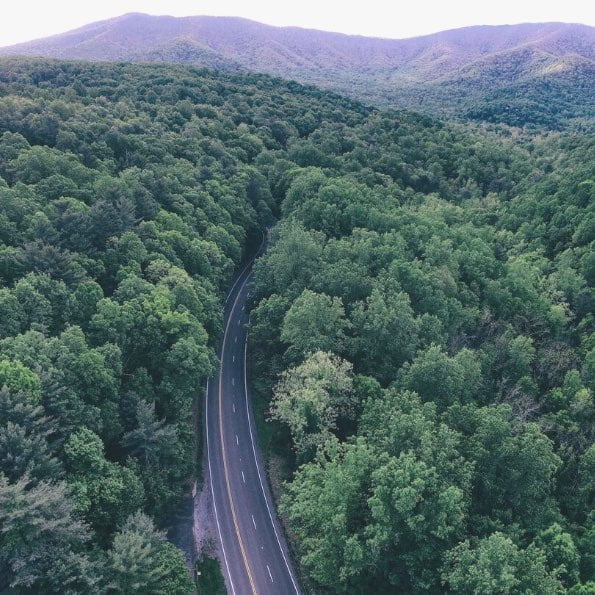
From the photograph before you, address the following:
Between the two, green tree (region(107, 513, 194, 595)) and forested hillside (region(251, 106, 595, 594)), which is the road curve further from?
green tree (region(107, 513, 194, 595))

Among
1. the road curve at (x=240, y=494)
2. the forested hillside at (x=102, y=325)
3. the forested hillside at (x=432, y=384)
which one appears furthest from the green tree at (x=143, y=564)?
the forested hillside at (x=432, y=384)

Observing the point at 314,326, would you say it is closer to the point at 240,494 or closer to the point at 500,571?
the point at 240,494

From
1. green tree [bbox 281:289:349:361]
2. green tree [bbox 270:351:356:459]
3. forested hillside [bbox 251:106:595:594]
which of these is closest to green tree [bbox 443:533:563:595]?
forested hillside [bbox 251:106:595:594]

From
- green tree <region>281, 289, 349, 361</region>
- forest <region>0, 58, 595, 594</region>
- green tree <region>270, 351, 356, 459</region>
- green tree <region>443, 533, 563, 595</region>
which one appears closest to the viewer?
green tree <region>443, 533, 563, 595</region>

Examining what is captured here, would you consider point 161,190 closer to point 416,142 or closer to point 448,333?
point 448,333

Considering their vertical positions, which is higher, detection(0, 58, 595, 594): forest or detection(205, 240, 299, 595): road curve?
detection(0, 58, 595, 594): forest

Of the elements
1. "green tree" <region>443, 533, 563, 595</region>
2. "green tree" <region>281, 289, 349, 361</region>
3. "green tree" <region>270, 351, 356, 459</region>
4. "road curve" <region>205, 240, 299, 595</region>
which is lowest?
"road curve" <region>205, 240, 299, 595</region>

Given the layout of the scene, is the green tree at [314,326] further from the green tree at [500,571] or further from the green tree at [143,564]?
the green tree at [500,571]

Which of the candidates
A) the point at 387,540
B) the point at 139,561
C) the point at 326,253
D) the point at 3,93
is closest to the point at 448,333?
the point at 326,253
